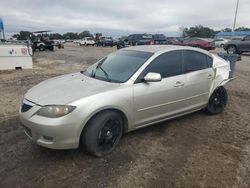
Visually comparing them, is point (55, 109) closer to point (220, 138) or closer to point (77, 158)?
point (77, 158)

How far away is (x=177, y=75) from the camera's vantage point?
449 cm

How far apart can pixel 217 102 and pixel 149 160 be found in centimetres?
264

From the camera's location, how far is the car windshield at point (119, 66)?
406cm

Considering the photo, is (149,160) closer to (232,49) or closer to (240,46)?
(240,46)

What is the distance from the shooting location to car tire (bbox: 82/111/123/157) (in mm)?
3412

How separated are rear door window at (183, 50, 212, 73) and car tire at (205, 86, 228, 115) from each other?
0.65 m

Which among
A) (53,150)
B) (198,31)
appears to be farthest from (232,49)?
(198,31)

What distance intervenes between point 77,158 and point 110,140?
0.53m

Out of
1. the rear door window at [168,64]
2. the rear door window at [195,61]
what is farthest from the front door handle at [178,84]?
the rear door window at [195,61]

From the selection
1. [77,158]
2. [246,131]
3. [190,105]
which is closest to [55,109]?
[77,158]

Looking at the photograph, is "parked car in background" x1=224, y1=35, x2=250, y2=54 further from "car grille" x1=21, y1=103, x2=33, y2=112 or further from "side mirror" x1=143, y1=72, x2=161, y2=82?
"car grille" x1=21, y1=103, x2=33, y2=112

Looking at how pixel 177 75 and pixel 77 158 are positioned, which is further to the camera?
pixel 177 75

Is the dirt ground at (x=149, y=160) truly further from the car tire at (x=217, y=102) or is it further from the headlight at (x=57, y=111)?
the headlight at (x=57, y=111)

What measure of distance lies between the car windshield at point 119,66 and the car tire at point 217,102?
1.89 metres
